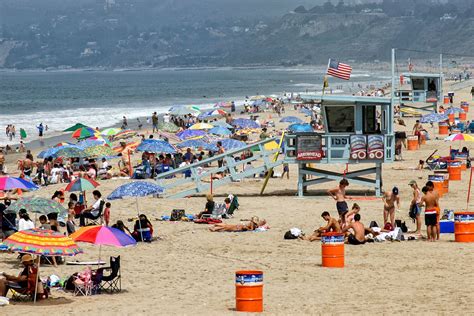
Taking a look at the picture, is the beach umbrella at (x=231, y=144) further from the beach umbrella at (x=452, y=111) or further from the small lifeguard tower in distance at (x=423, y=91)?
the small lifeguard tower in distance at (x=423, y=91)

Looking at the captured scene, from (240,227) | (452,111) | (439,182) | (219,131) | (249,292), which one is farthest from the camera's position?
(452,111)

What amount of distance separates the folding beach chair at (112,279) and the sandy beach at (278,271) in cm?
15

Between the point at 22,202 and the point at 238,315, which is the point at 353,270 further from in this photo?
the point at 22,202

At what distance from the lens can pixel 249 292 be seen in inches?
533

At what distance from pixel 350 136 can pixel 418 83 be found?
A: 30950mm

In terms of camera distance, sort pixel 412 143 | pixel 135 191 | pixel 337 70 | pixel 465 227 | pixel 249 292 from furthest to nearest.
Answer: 1. pixel 412 143
2. pixel 337 70
3. pixel 135 191
4. pixel 465 227
5. pixel 249 292

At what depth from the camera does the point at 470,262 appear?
17.0 m

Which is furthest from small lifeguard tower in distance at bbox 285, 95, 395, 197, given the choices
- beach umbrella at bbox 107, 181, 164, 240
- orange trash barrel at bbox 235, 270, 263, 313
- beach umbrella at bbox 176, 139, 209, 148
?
orange trash barrel at bbox 235, 270, 263, 313

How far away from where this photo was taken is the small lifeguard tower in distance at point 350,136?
82.6 feet

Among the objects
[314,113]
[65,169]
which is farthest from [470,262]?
[314,113]

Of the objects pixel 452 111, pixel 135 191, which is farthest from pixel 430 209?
pixel 452 111

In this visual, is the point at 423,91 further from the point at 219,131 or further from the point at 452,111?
the point at 219,131

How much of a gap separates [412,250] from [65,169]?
48.7 ft

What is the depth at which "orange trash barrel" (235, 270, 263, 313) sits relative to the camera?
13.4 metres
